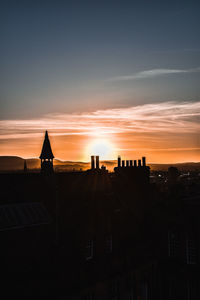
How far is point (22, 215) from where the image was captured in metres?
24.5

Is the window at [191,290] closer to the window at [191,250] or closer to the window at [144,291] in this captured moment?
the window at [191,250]

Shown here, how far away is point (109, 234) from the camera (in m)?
28.2

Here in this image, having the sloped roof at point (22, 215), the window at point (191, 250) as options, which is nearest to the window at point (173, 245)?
the window at point (191, 250)

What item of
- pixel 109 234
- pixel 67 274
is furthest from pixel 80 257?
pixel 109 234

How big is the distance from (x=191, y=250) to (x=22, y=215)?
→ 16423mm

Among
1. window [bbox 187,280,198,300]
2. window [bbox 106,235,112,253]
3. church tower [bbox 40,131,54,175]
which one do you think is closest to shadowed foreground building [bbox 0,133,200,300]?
window [bbox 187,280,198,300]

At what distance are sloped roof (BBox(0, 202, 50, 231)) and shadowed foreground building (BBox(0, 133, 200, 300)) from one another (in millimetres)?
76

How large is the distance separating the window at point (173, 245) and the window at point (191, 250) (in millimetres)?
1088

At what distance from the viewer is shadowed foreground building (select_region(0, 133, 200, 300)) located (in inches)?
922

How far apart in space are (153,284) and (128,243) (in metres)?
4.46

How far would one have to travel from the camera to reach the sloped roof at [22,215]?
2319 cm

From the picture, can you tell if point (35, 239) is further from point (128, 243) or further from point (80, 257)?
point (128, 243)

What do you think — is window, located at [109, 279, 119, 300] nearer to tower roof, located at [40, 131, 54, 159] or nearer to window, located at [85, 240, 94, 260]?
window, located at [85, 240, 94, 260]

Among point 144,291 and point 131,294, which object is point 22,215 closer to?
point 131,294
